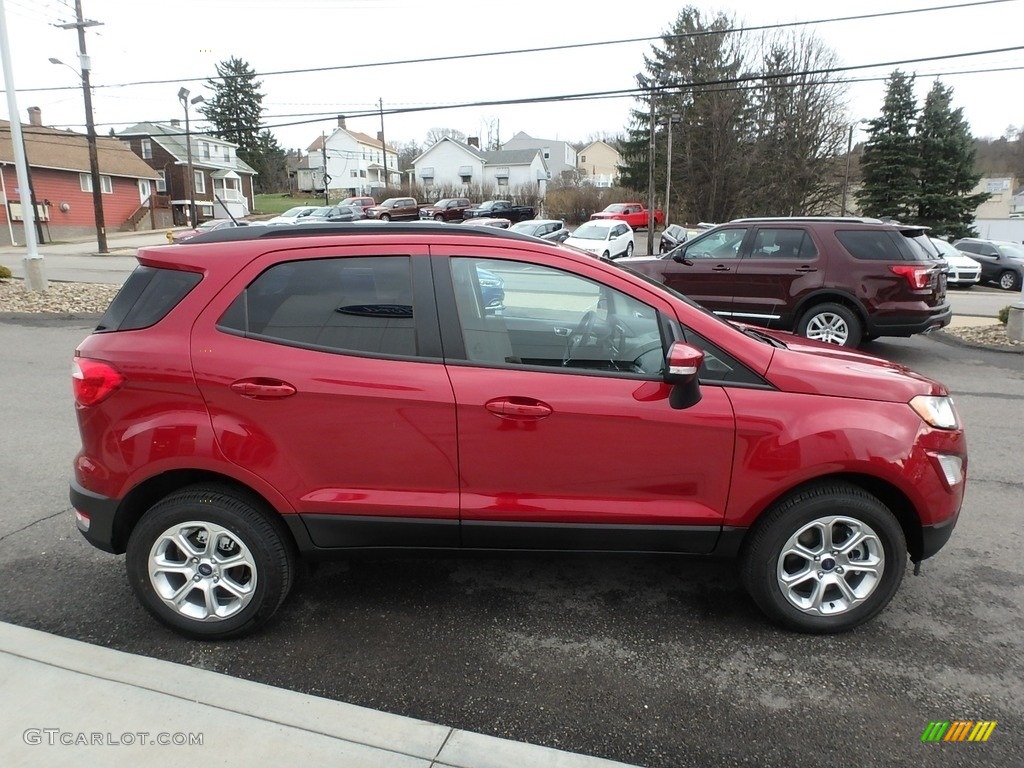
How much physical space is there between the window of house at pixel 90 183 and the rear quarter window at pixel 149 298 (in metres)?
44.8

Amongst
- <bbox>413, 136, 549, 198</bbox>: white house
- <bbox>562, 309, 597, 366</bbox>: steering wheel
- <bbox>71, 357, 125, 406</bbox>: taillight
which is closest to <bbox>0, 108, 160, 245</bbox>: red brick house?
<bbox>413, 136, 549, 198</bbox>: white house

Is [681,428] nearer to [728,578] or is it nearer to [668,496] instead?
[668,496]

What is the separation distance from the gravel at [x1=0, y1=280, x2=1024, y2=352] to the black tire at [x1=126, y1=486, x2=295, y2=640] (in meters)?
10.8

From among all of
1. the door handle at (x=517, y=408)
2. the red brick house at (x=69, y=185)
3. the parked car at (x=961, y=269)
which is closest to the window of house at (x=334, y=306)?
the door handle at (x=517, y=408)

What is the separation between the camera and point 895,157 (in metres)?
40.3

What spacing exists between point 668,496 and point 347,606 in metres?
1.64

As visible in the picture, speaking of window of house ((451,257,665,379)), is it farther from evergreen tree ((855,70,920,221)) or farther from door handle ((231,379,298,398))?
evergreen tree ((855,70,920,221))

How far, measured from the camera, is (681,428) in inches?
114

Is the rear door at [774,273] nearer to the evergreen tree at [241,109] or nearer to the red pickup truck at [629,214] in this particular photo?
the red pickup truck at [629,214]

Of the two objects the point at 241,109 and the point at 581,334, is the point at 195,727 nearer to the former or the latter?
the point at 581,334

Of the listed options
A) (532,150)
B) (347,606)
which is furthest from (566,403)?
(532,150)

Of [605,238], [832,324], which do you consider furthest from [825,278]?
[605,238]

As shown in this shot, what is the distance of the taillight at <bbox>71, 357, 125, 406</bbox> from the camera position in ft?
9.70

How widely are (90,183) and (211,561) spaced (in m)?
48.7
